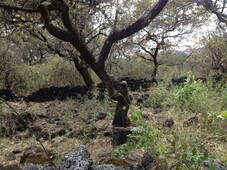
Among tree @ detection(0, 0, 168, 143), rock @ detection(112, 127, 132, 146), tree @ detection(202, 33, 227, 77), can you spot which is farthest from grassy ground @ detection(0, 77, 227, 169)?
tree @ detection(202, 33, 227, 77)

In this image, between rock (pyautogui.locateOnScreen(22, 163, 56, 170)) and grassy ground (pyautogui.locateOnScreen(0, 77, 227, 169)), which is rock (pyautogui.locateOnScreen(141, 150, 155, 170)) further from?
rock (pyautogui.locateOnScreen(22, 163, 56, 170))

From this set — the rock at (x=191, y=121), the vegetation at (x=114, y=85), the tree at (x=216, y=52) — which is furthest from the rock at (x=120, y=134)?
the tree at (x=216, y=52)

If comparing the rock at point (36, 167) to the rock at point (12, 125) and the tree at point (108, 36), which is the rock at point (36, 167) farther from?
the rock at point (12, 125)

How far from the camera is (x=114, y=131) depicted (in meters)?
6.04

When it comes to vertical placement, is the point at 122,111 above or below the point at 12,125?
above

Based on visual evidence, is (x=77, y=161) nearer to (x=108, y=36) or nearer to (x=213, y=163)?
(x=213, y=163)

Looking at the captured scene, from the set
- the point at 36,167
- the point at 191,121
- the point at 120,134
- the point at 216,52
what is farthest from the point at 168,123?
the point at 216,52

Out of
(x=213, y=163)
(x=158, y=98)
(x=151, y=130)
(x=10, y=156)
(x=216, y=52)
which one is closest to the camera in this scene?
(x=213, y=163)

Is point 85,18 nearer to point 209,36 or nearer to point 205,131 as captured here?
point 205,131

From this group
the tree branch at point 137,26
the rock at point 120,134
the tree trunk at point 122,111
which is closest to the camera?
the rock at point 120,134

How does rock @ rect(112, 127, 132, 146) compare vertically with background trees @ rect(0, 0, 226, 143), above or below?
below

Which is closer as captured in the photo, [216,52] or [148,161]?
[148,161]

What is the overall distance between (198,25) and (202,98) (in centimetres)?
1098

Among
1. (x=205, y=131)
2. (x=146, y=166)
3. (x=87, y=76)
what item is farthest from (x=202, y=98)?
(x=87, y=76)
